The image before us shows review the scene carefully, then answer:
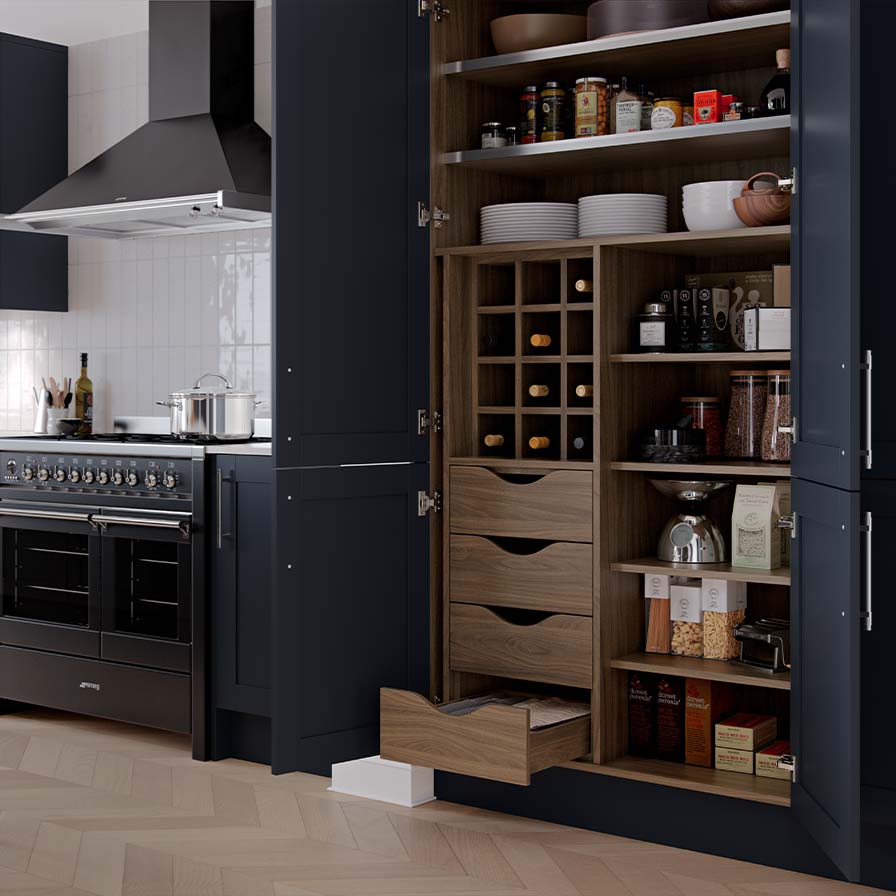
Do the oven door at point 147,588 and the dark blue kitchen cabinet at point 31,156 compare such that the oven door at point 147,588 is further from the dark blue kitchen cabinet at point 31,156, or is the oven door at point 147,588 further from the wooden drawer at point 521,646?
the dark blue kitchen cabinet at point 31,156

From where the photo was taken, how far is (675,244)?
10.9 ft

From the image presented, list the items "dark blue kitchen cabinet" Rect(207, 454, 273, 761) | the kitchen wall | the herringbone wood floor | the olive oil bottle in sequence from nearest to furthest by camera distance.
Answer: the herringbone wood floor < "dark blue kitchen cabinet" Rect(207, 454, 273, 761) < the kitchen wall < the olive oil bottle

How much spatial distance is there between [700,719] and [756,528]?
0.51m

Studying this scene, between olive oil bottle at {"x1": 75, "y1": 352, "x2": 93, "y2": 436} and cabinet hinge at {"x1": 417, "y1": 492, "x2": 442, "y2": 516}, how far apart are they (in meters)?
1.83

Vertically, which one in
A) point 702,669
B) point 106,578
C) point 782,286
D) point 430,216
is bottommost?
point 702,669

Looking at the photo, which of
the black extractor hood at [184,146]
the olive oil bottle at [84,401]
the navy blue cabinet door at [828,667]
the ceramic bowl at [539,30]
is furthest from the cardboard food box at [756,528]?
the olive oil bottle at [84,401]

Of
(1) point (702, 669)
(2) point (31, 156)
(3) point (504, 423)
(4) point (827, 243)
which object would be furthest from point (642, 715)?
(2) point (31, 156)

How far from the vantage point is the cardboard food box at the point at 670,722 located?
3416mm

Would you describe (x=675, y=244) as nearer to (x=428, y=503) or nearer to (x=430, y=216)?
(x=430, y=216)

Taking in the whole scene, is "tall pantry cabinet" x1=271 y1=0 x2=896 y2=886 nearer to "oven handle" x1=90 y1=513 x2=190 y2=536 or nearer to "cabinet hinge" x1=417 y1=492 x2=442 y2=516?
"cabinet hinge" x1=417 y1=492 x2=442 y2=516

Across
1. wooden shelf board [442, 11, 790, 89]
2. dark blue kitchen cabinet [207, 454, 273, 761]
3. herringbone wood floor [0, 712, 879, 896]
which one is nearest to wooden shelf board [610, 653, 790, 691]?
herringbone wood floor [0, 712, 879, 896]

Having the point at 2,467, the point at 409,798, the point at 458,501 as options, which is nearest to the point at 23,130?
the point at 2,467

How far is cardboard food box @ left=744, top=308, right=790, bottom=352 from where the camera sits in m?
3.19
